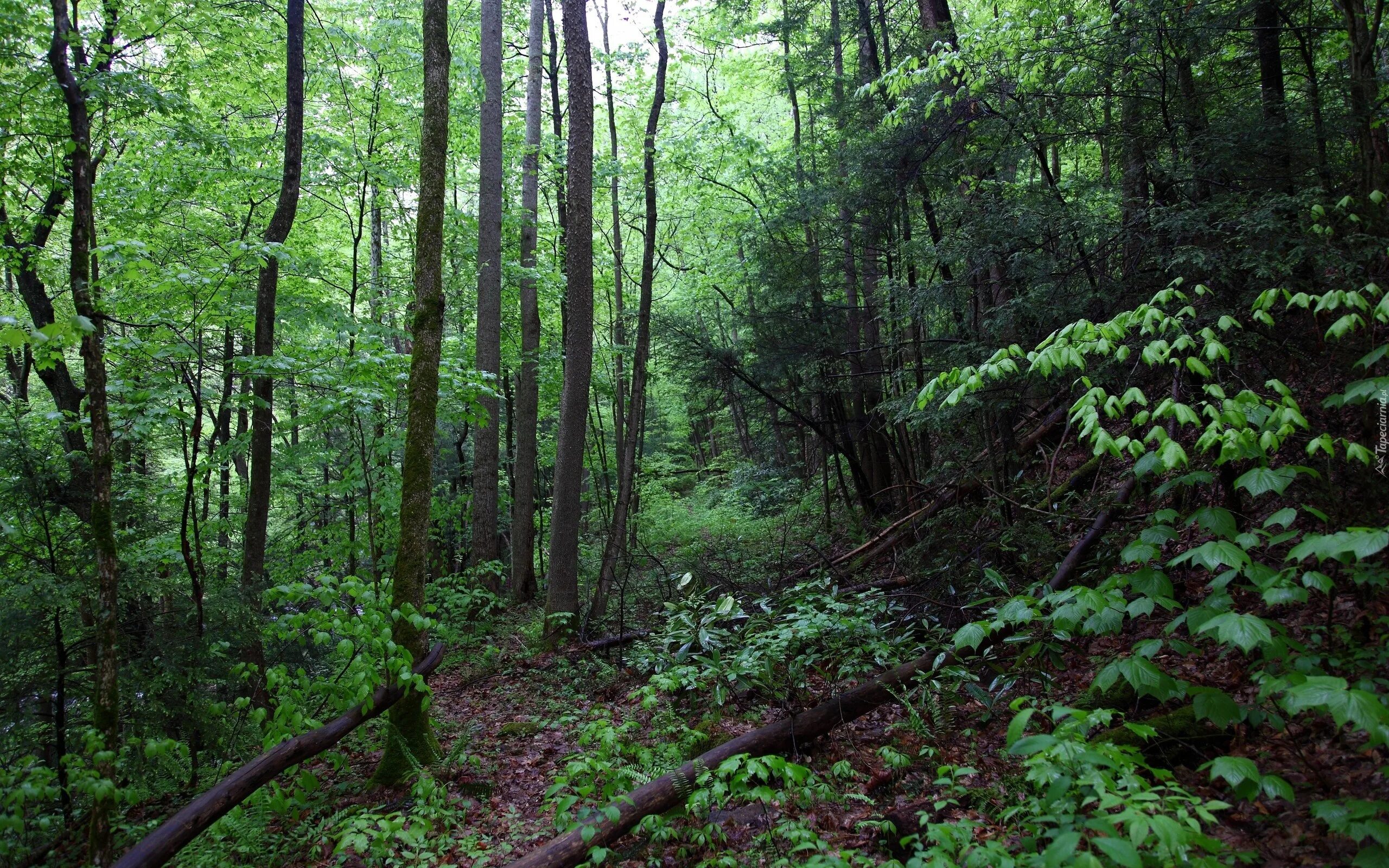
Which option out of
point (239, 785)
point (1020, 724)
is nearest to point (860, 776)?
point (1020, 724)

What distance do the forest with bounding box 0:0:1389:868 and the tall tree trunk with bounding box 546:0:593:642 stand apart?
0.07 metres

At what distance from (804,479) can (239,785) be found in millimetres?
10231

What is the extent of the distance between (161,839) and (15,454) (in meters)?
4.76

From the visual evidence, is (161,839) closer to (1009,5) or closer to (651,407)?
(1009,5)

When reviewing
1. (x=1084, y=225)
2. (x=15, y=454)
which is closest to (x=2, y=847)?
(x=15, y=454)

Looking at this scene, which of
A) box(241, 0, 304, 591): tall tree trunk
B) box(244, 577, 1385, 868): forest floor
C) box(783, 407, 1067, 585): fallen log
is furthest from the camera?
box(241, 0, 304, 591): tall tree trunk

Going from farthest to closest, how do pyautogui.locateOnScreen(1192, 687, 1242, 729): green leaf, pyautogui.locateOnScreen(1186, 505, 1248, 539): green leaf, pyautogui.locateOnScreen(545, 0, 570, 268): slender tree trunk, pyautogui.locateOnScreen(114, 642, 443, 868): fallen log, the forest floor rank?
pyautogui.locateOnScreen(545, 0, 570, 268): slender tree trunk < pyautogui.locateOnScreen(114, 642, 443, 868): fallen log < the forest floor < pyautogui.locateOnScreen(1186, 505, 1248, 539): green leaf < pyautogui.locateOnScreen(1192, 687, 1242, 729): green leaf

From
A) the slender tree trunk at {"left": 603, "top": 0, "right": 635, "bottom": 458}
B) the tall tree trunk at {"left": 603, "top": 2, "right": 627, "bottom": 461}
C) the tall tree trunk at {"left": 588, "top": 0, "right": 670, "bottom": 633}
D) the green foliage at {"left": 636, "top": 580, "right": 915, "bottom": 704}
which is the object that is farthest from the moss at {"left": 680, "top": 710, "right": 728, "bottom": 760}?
the tall tree trunk at {"left": 603, "top": 2, "right": 627, "bottom": 461}

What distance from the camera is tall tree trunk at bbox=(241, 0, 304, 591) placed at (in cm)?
802

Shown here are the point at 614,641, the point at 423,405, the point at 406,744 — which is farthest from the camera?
the point at 614,641

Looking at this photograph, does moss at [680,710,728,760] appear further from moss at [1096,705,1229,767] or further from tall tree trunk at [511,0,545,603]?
tall tree trunk at [511,0,545,603]

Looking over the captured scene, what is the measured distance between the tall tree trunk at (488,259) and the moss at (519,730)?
14.5ft

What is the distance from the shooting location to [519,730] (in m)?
6.72

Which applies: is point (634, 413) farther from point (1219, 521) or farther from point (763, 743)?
point (1219, 521)
